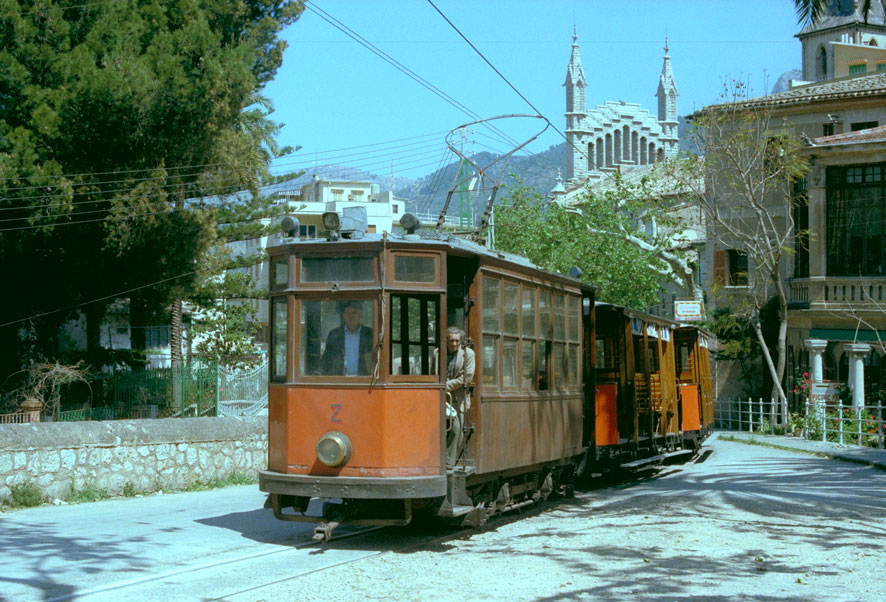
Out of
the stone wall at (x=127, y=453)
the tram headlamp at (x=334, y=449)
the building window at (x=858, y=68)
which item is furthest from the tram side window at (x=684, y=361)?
the building window at (x=858, y=68)

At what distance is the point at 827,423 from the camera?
96.1 ft

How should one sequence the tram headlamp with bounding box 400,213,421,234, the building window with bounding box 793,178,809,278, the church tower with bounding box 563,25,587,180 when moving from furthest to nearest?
the church tower with bounding box 563,25,587,180 → the building window with bounding box 793,178,809,278 → the tram headlamp with bounding box 400,213,421,234

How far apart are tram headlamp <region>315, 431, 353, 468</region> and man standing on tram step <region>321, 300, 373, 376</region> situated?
0.64 metres

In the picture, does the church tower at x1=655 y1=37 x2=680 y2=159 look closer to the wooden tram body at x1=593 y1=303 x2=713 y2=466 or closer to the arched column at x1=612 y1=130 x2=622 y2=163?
the arched column at x1=612 y1=130 x2=622 y2=163

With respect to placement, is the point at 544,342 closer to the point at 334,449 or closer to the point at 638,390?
the point at 334,449

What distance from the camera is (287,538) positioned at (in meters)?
11.5

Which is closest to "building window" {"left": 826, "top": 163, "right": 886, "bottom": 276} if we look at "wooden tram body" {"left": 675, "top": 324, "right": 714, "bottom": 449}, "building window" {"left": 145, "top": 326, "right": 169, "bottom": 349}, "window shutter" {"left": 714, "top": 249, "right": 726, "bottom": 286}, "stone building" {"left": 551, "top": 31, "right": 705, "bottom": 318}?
"window shutter" {"left": 714, "top": 249, "right": 726, "bottom": 286}

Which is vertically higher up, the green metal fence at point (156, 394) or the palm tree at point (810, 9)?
the palm tree at point (810, 9)

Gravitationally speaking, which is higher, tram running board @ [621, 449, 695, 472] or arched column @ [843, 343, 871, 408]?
arched column @ [843, 343, 871, 408]

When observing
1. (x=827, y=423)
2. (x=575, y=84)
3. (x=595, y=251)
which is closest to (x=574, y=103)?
(x=575, y=84)

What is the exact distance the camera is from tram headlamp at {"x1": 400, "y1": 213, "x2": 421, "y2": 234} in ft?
35.7

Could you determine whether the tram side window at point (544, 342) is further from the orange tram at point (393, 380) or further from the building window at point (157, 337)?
the building window at point (157, 337)

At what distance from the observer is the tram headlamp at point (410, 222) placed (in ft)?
35.7

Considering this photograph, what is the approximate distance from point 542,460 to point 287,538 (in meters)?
3.44
